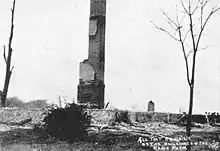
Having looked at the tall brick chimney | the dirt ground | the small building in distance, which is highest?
the tall brick chimney

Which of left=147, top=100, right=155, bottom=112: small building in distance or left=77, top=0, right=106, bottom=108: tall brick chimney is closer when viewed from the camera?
left=147, top=100, right=155, bottom=112: small building in distance

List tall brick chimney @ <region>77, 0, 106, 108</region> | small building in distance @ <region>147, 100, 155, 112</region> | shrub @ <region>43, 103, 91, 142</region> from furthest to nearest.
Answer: tall brick chimney @ <region>77, 0, 106, 108</region>
small building in distance @ <region>147, 100, 155, 112</region>
shrub @ <region>43, 103, 91, 142</region>

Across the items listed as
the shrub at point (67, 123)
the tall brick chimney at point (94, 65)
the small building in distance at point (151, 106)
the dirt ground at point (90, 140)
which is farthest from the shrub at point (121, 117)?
the tall brick chimney at point (94, 65)

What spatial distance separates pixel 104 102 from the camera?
19.0 metres

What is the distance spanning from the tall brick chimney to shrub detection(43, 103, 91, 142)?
327 inches

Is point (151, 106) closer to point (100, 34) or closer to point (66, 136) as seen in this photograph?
point (100, 34)

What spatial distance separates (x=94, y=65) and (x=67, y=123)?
29.2 feet

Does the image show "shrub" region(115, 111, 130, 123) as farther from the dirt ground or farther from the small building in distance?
the small building in distance

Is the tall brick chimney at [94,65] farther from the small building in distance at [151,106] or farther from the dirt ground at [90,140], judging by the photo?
the dirt ground at [90,140]

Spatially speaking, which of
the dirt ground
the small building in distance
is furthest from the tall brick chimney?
the dirt ground

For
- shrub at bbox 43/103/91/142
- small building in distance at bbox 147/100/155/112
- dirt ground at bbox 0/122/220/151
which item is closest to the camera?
Answer: dirt ground at bbox 0/122/220/151

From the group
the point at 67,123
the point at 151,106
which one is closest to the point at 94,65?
the point at 151,106

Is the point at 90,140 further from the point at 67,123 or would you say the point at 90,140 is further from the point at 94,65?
the point at 94,65

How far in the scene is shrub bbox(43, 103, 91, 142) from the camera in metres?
9.66
